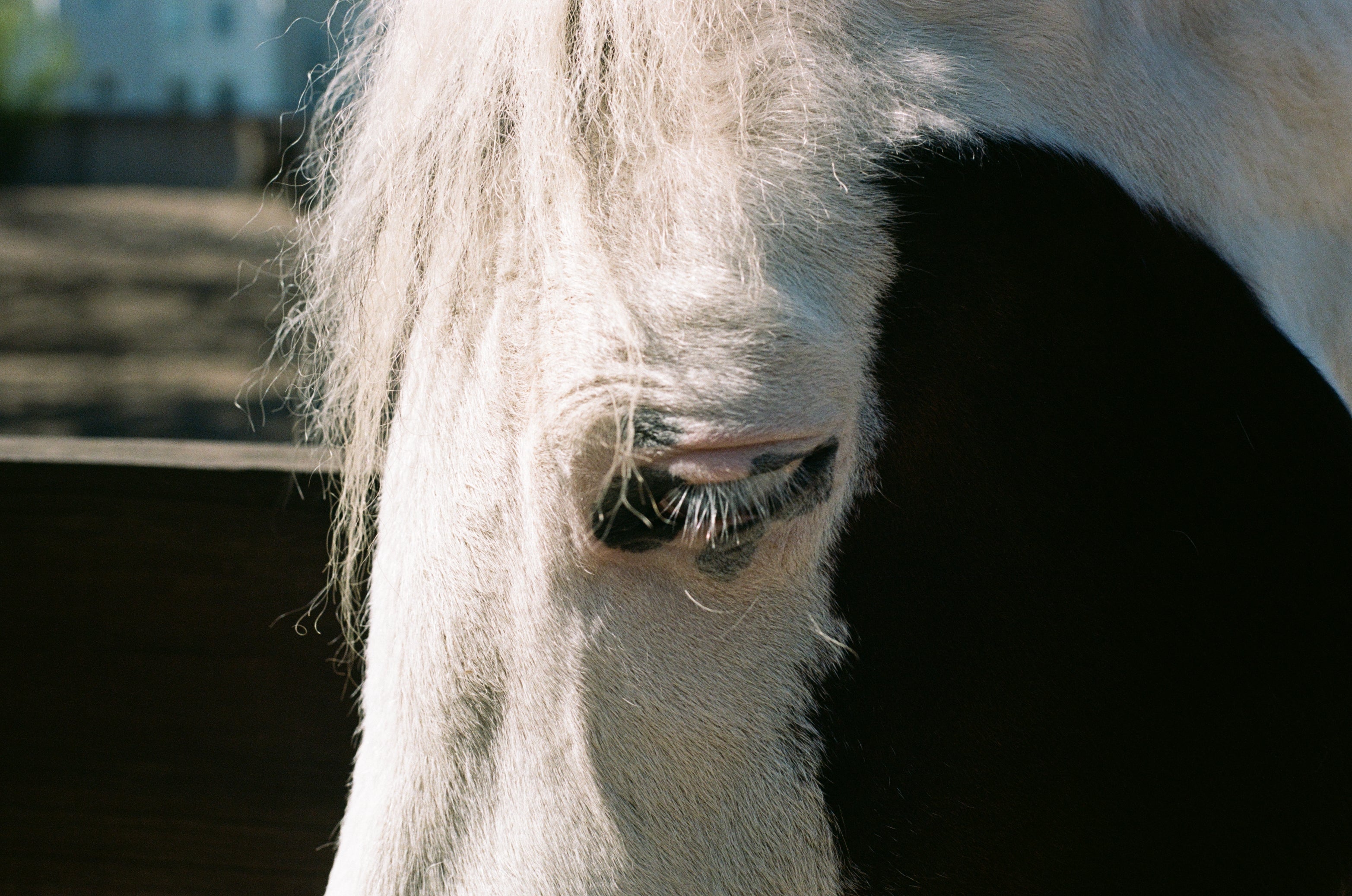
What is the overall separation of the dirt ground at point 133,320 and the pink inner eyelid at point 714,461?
3.36 meters

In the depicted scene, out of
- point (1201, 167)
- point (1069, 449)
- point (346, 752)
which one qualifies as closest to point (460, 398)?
point (1069, 449)

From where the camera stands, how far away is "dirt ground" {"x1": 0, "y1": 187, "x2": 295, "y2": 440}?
4.79m

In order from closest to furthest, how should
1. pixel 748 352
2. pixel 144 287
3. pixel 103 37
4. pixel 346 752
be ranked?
pixel 748 352, pixel 346 752, pixel 144 287, pixel 103 37

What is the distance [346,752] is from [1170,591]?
934 millimetres

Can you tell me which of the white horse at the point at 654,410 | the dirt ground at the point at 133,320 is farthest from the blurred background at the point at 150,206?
the white horse at the point at 654,410

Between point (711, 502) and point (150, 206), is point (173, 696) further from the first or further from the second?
point (150, 206)

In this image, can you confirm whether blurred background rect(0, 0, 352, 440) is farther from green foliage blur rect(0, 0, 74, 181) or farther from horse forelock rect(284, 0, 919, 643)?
horse forelock rect(284, 0, 919, 643)

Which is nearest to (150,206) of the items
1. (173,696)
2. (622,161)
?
(173,696)

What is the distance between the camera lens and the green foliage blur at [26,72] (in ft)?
36.9

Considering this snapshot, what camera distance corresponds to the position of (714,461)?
2.15 ft

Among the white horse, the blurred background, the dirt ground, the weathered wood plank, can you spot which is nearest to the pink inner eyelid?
the white horse

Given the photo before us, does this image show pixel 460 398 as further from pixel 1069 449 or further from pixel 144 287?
pixel 144 287

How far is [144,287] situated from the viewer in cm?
698

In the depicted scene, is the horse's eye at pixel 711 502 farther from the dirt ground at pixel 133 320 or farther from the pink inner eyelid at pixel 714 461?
the dirt ground at pixel 133 320
